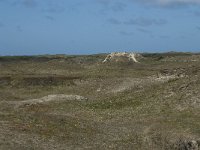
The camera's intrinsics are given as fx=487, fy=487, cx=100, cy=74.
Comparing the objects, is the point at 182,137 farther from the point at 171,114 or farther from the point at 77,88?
the point at 77,88

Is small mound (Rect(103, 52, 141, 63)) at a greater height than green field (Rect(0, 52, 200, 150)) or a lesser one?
greater

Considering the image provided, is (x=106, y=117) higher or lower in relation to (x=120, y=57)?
lower

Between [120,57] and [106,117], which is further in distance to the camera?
[120,57]

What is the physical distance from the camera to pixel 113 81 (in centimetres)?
9038

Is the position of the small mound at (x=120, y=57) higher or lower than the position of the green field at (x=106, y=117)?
higher

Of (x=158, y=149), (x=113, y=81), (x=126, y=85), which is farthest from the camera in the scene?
(x=113, y=81)

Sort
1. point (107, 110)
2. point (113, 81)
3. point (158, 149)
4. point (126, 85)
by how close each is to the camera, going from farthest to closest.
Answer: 1. point (113, 81)
2. point (126, 85)
3. point (107, 110)
4. point (158, 149)

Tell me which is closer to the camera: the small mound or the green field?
the green field


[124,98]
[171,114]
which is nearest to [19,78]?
[124,98]

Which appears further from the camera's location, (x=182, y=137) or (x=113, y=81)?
(x=113, y=81)

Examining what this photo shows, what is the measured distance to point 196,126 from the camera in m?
50.4

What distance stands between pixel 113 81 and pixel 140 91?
15.8 m

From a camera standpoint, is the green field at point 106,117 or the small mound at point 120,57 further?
the small mound at point 120,57

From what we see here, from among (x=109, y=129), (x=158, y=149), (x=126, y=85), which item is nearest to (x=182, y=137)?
(x=158, y=149)
